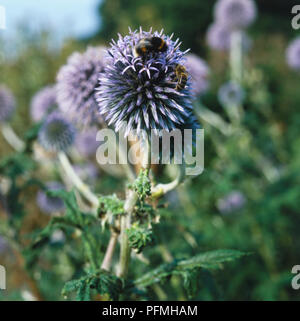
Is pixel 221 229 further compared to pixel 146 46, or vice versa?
pixel 221 229

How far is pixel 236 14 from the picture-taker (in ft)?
19.4

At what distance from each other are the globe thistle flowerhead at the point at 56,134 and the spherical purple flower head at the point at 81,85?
0.30 metres

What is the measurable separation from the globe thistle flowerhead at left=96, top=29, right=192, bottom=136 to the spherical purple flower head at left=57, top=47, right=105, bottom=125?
684 millimetres

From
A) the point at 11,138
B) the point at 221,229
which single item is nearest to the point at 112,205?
the point at 221,229

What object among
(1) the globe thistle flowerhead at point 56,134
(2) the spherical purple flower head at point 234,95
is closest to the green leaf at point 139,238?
(1) the globe thistle flowerhead at point 56,134

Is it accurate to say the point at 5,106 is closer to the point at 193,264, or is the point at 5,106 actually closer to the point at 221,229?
the point at 221,229

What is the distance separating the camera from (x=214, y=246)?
4027mm

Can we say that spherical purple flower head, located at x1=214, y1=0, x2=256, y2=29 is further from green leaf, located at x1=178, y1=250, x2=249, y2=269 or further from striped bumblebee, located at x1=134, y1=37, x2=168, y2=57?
green leaf, located at x1=178, y1=250, x2=249, y2=269

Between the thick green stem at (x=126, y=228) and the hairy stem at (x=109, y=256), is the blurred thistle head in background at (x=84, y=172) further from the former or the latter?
the thick green stem at (x=126, y=228)

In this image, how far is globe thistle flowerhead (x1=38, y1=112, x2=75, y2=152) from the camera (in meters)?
2.83

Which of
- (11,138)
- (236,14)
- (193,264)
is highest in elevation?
(236,14)

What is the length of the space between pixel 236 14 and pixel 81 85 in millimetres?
4378

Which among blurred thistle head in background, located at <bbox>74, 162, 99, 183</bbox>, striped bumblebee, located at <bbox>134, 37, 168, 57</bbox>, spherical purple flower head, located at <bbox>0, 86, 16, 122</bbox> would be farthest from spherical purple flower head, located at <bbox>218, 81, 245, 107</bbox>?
striped bumblebee, located at <bbox>134, 37, 168, 57</bbox>
